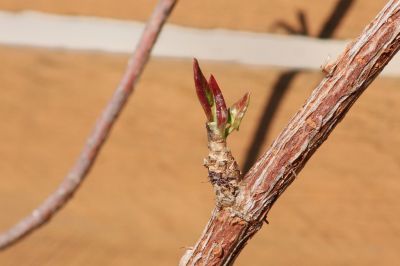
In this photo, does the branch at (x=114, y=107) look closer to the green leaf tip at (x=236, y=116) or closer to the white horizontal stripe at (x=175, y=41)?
the green leaf tip at (x=236, y=116)

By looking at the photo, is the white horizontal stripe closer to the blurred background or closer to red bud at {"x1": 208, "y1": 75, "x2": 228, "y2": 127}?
the blurred background

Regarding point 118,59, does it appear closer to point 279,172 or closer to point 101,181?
point 101,181

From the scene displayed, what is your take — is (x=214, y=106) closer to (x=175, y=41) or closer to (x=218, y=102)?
(x=218, y=102)

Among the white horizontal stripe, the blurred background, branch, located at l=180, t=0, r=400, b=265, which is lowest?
branch, located at l=180, t=0, r=400, b=265

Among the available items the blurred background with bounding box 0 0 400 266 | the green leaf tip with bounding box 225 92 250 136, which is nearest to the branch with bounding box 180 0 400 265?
the green leaf tip with bounding box 225 92 250 136

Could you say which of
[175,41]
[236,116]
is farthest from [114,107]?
[175,41]


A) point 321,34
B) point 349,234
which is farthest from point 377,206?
point 321,34

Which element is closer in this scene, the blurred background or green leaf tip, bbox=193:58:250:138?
green leaf tip, bbox=193:58:250:138

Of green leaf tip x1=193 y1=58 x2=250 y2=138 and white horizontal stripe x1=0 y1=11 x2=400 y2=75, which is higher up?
white horizontal stripe x1=0 y1=11 x2=400 y2=75

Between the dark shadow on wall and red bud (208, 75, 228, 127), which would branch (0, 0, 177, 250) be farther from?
the dark shadow on wall
